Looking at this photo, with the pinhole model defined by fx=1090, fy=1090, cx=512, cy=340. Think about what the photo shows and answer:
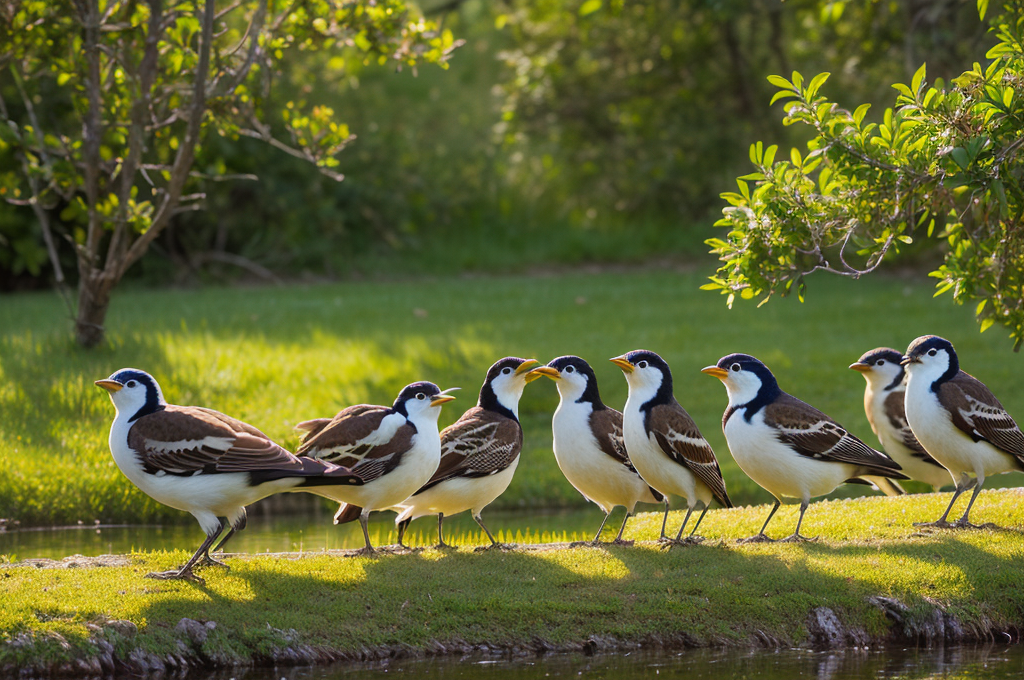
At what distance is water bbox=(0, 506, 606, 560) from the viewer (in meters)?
9.30

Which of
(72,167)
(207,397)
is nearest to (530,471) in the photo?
(207,397)

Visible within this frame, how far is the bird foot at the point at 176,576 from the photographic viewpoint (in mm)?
6984

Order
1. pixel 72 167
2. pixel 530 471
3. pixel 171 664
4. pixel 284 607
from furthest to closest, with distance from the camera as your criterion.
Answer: pixel 72 167 → pixel 530 471 → pixel 284 607 → pixel 171 664

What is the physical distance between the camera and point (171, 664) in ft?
20.8

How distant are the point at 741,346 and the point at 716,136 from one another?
1091 centimetres

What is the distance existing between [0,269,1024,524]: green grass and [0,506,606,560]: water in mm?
423

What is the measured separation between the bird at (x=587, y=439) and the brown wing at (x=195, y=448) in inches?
82.0

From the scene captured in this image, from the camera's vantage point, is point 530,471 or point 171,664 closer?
point 171,664

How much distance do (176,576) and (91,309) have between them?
7.92 metres

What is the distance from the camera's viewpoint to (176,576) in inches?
277

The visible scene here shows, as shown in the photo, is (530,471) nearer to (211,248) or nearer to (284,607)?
(284,607)

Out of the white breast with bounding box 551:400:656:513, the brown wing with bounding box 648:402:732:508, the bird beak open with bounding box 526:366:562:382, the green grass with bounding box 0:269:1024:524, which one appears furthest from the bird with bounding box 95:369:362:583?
the green grass with bounding box 0:269:1024:524

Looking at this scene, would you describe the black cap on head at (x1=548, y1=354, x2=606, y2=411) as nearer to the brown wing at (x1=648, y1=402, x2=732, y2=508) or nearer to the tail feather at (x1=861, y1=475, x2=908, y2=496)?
the brown wing at (x1=648, y1=402, x2=732, y2=508)

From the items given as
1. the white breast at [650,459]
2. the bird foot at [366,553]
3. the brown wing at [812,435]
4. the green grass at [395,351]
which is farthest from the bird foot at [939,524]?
the bird foot at [366,553]
